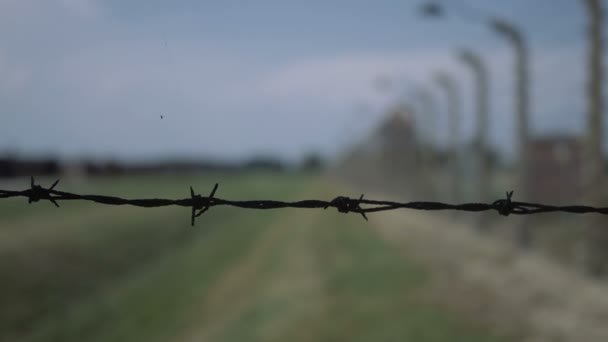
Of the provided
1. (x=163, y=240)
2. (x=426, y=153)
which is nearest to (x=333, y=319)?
(x=426, y=153)

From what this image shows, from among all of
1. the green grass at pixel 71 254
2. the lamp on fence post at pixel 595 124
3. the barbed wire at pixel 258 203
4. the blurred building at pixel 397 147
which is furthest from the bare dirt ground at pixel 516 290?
the blurred building at pixel 397 147

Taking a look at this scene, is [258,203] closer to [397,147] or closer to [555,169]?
[555,169]

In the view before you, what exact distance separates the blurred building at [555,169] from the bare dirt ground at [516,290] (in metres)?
6.00

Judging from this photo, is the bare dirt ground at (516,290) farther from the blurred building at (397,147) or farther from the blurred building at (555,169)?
the blurred building at (397,147)

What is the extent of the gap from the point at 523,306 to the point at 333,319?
11.6 ft

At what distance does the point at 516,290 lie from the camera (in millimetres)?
11844

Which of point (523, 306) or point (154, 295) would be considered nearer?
point (523, 306)

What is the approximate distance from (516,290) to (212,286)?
539 inches

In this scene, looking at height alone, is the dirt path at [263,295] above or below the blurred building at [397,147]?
below

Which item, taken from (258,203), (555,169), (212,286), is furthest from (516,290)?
(555,169)

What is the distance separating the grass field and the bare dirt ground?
1.66ft

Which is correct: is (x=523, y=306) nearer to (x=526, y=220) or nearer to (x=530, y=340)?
(x=530, y=340)

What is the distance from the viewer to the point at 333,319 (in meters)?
12.8

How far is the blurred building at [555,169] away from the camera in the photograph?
23.7 metres
